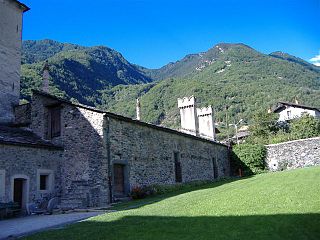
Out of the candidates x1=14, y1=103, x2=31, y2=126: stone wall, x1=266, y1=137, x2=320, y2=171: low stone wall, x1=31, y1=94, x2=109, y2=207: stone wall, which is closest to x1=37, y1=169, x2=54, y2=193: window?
x1=31, y1=94, x2=109, y2=207: stone wall

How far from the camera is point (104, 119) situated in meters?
16.2

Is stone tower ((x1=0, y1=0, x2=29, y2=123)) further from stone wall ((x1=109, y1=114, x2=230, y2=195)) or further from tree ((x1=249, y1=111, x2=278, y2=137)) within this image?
tree ((x1=249, y1=111, x2=278, y2=137))

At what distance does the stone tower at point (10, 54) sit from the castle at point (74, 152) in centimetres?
8

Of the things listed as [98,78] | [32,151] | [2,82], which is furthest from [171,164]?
[98,78]

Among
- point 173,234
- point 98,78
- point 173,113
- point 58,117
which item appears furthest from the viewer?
point 98,78

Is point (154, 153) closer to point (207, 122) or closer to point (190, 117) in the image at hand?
point (190, 117)

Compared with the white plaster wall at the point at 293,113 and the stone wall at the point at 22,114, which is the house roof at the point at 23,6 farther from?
the white plaster wall at the point at 293,113

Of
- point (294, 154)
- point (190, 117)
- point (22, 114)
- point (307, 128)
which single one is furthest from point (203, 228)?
point (307, 128)

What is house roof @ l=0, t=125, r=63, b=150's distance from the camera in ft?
46.9

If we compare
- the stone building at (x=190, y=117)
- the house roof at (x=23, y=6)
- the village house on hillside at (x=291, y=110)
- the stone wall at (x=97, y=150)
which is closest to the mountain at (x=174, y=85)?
the village house on hillside at (x=291, y=110)

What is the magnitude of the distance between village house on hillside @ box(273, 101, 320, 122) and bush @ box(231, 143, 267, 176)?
2768 cm

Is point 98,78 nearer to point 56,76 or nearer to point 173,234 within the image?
point 56,76

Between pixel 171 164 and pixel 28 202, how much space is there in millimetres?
9602

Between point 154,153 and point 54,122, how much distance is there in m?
6.06
